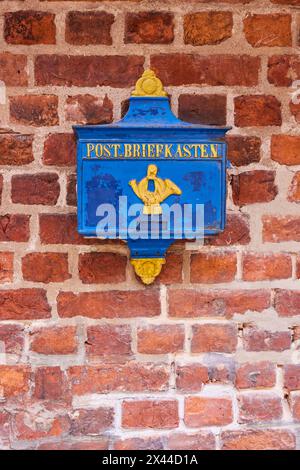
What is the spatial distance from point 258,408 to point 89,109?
0.86m

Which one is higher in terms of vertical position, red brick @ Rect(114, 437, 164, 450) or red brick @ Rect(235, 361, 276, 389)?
→ red brick @ Rect(235, 361, 276, 389)

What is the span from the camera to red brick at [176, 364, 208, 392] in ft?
4.27

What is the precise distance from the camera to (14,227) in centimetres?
126

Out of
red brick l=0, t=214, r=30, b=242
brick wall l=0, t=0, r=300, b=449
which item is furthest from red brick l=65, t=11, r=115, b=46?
red brick l=0, t=214, r=30, b=242

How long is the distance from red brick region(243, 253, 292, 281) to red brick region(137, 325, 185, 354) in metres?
0.24

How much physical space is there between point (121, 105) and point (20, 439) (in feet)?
2.82

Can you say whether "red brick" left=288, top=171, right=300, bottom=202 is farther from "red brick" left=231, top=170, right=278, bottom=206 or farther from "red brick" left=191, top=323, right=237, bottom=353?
"red brick" left=191, top=323, right=237, bottom=353

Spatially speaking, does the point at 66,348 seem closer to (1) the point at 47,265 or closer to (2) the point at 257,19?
(1) the point at 47,265

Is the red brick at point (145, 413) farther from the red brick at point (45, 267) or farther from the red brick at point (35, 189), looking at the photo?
the red brick at point (35, 189)

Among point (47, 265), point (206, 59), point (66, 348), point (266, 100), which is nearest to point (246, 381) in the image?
point (66, 348)

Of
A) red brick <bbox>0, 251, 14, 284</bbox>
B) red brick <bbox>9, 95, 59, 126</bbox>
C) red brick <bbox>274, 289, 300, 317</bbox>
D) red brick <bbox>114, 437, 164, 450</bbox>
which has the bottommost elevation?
red brick <bbox>114, 437, 164, 450</bbox>

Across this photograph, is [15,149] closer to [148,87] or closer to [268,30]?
[148,87]

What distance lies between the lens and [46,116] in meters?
1.24

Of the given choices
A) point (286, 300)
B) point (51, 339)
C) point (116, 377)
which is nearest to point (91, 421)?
point (116, 377)
